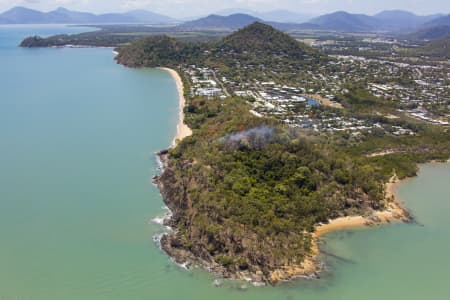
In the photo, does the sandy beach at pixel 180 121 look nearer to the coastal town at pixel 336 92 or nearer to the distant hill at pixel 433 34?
the coastal town at pixel 336 92

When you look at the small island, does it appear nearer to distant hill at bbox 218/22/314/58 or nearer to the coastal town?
the coastal town

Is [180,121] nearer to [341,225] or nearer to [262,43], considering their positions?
[341,225]

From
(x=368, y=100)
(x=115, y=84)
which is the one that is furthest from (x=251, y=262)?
(x=115, y=84)

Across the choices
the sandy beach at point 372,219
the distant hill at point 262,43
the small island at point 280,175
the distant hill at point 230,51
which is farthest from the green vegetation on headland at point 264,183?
the distant hill at point 262,43

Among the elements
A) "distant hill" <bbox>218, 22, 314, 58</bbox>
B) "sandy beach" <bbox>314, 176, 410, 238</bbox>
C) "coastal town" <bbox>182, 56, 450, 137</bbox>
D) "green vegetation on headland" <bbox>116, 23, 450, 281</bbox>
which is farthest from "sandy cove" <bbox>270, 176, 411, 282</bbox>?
"distant hill" <bbox>218, 22, 314, 58</bbox>

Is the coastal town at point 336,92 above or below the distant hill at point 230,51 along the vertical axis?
below

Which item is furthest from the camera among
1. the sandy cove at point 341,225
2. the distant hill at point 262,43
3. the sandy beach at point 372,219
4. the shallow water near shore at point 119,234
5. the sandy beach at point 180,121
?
the distant hill at point 262,43

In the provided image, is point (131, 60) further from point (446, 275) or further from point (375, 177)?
point (446, 275)
